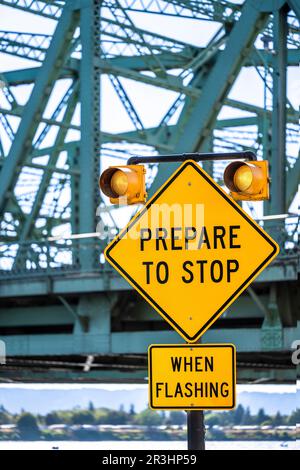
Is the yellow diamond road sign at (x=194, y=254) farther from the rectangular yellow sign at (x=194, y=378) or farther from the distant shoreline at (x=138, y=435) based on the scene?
the distant shoreline at (x=138, y=435)

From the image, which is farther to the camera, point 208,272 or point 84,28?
point 84,28

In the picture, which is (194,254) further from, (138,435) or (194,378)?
(138,435)

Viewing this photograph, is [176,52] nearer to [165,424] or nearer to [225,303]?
[225,303]

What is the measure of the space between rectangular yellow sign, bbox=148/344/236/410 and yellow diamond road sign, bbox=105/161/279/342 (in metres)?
0.15

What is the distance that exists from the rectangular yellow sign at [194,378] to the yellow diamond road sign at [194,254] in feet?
0.50

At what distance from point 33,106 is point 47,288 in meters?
5.89

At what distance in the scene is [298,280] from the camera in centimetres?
2850

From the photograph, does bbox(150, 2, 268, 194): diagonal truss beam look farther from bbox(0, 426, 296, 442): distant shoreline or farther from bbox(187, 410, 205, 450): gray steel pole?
bbox(0, 426, 296, 442): distant shoreline

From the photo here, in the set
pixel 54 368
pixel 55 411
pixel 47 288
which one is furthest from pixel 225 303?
pixel 55 411

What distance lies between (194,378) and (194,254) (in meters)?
0.93

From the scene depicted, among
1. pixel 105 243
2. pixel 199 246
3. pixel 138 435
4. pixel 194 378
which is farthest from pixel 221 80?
pixel 138 435

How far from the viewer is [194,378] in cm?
1185

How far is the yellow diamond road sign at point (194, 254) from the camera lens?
1190 centimetres

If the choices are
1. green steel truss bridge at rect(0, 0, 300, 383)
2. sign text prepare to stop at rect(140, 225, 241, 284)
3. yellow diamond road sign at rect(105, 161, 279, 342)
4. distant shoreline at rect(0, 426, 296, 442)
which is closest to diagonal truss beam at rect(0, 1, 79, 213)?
green steel truss bridge at rect(0, 0, 300, 383)
